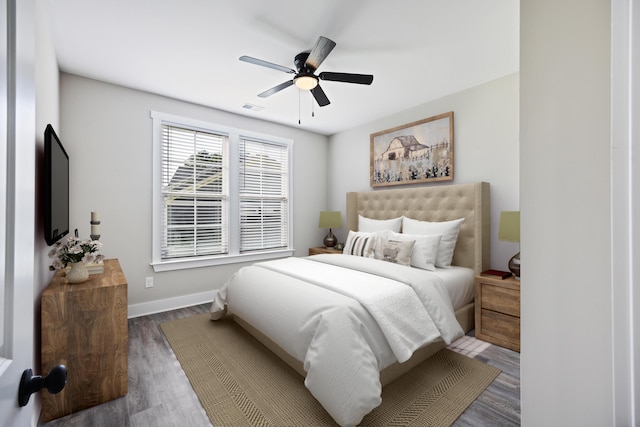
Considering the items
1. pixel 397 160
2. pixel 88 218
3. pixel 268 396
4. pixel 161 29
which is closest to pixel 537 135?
pixel 268 396

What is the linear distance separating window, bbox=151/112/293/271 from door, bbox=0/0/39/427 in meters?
3.02

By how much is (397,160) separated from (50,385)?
3924mm

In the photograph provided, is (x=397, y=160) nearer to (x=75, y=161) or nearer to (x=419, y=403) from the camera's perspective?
(x=419, y=403)

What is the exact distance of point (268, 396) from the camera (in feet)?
6.00

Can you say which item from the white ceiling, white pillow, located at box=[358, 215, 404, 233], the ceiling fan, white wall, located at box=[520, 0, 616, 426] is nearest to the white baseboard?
white pillow, located at box=[358, 215, 404, 233]

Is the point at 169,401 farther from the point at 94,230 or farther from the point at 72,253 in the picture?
the point at 94,230

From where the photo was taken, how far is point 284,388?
Result: 1904mm

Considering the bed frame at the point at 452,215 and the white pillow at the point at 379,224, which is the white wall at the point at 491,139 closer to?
the bed frame at the point at 452,215

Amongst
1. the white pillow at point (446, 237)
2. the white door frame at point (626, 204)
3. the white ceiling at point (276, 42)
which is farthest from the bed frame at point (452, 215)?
the white door frame at point (626, 204)

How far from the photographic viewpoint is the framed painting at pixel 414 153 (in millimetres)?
3455

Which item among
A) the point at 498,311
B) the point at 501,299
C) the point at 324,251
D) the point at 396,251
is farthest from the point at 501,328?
the point at 324,251

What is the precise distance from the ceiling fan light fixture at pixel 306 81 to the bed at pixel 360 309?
1691 mm

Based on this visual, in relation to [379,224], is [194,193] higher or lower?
higher

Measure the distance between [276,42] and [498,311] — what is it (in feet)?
10.1
